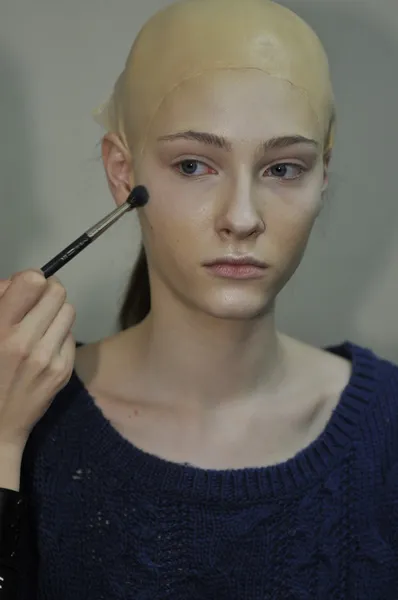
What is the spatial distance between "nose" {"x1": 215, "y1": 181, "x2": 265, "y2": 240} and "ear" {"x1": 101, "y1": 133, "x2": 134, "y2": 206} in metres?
0.16

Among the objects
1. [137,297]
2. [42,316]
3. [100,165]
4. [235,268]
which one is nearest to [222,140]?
[235,268]

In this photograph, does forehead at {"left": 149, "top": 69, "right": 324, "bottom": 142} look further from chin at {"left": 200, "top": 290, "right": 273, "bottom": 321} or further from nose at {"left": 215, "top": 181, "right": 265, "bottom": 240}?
chin at {"left": 200, "top": 290, "right": 273, "bottom": 321}

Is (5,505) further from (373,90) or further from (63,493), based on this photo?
(373,90)

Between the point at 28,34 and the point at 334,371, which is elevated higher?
the point at 28,34

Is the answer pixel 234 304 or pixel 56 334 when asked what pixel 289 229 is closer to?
pixel 234 304

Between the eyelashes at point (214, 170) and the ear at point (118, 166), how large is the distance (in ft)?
0.31

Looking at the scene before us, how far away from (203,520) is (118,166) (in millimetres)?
456

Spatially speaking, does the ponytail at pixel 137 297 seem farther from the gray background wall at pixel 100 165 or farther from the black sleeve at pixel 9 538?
the black sleeve at pixel 9 538

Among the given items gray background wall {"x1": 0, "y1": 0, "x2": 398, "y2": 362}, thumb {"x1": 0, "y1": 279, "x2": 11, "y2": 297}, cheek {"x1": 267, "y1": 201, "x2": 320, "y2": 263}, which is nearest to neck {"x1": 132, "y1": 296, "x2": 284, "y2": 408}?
cheek {"x1": 267, "y1": 201, "x2": 320, "y2": 263}

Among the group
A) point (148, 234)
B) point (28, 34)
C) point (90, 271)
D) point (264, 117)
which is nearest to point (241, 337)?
point (148, 234)

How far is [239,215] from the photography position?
33.8 inches

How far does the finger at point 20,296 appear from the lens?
827 millimetres

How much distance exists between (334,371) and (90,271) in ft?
1.69

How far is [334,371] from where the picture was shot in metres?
1.11
